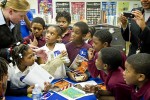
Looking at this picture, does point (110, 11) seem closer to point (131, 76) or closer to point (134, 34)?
point (134, 34)

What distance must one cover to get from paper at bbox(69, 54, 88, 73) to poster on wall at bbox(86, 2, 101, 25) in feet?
7.76

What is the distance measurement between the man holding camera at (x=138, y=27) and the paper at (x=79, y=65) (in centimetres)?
53

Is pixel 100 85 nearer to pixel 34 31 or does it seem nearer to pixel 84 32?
pixel 84 32

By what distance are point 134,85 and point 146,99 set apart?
22 cm

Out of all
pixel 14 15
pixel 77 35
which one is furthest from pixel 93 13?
pixel 14 15

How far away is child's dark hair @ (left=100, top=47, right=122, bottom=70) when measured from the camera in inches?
78.3

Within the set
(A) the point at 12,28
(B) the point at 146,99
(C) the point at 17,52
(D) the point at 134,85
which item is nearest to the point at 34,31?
(A) the point at 12,28

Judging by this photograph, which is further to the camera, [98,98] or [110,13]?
[110,13]

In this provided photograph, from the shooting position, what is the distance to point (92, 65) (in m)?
2.32

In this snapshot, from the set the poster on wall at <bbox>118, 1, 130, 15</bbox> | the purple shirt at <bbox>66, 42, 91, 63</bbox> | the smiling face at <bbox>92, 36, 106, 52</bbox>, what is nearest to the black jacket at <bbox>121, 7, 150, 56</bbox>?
the smiling face at <bbox>92, 36, 106, 52</bbox>

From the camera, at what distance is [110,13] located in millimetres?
4711

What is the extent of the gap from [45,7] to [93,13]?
0.93 metres

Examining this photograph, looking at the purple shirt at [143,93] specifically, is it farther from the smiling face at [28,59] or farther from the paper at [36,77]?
the smiling face at [28,59]

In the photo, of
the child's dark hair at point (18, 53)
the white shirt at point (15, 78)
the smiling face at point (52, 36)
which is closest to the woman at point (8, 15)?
the child's dark hair at point (18, 53)
